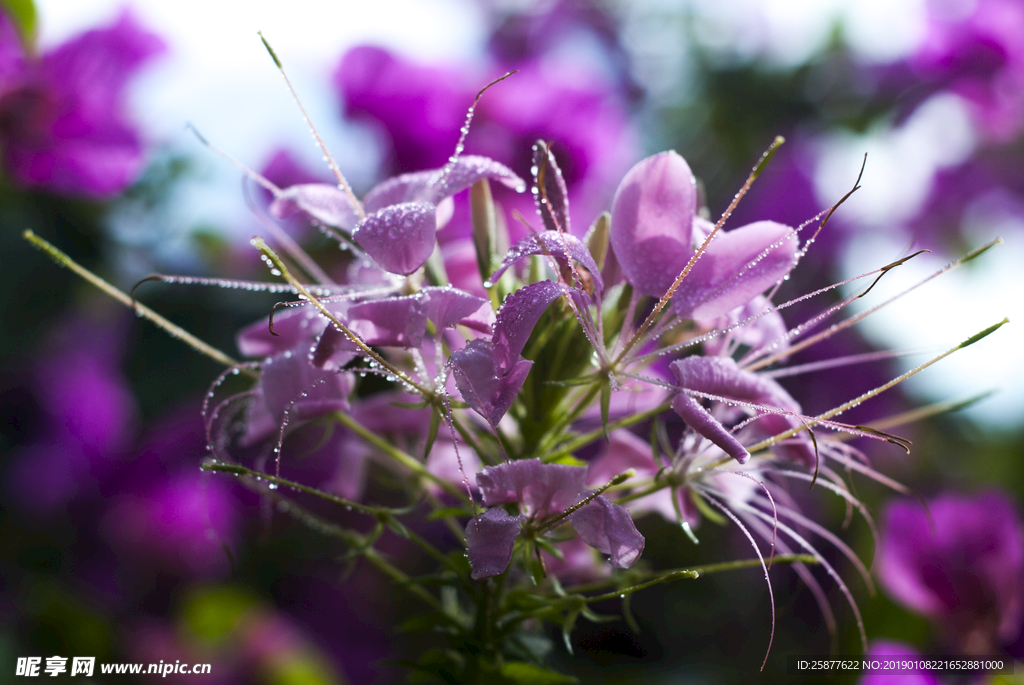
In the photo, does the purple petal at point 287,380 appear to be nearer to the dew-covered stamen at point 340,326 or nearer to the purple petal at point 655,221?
the dew-covered stamen at point 340,326

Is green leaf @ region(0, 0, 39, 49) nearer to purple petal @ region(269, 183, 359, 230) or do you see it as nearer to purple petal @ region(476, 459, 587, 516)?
purple petal @ region(269, 183, 359, 230)

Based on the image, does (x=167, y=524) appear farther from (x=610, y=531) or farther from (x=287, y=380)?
(x=610, y=531)

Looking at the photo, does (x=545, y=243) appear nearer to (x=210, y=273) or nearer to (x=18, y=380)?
(x=210, y=273)

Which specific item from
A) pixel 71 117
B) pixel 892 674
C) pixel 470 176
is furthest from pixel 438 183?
pixel 71 117

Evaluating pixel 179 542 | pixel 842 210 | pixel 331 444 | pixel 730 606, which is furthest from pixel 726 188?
pixel 179 542

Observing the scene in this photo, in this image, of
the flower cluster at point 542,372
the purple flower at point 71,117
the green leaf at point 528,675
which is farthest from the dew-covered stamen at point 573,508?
the purple flower at point 71,117

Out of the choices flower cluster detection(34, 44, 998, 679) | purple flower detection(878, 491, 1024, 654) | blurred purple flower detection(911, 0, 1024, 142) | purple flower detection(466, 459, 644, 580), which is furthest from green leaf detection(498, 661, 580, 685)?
blurred purple flower detection(911, 0, 1024, 142)
